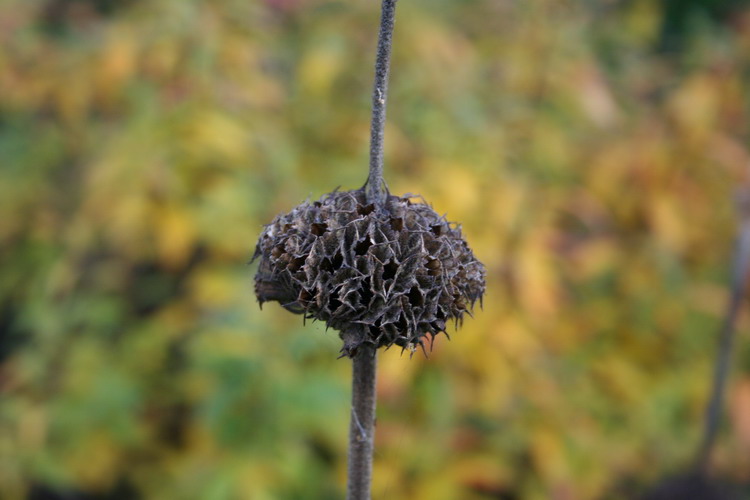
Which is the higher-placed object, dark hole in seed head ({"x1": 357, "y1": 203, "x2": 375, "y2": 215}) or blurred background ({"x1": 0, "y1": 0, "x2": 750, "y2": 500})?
blurred background ({"x1": 0, "y1": 0, "x2": 750, "y2": 500})

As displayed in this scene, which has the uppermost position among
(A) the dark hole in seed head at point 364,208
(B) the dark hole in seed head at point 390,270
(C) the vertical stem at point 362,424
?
(A) the dark hole in seed head at point 364,208

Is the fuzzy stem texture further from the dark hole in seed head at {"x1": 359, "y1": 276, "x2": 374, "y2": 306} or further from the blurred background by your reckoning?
the dark hole in seed head at {"x1": 359, "y1": 276, "x2": 374, "y2": 306}

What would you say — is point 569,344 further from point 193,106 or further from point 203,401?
point 193,106

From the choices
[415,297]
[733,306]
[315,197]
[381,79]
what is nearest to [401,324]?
[415,297]

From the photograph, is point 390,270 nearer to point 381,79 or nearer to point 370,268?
point 370,268

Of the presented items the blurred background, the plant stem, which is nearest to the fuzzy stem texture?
the blurred background

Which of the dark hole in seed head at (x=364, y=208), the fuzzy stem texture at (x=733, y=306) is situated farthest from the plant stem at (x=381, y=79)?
the fuzzy stem texture at (x=733, y=306)

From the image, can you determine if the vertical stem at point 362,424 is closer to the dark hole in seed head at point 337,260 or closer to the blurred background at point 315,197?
the dark hole in seed head at point 337,260

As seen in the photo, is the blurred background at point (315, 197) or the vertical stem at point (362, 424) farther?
the blurred background at point (315, 197)
